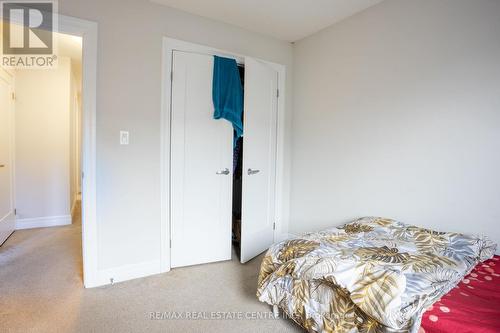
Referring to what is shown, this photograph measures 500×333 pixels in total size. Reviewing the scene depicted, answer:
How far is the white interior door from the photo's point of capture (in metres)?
2.92

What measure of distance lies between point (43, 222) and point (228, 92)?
3.16 metres

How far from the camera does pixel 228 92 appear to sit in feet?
8.30

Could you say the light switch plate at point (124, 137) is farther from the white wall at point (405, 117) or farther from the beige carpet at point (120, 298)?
the white wall at point (405, 117)

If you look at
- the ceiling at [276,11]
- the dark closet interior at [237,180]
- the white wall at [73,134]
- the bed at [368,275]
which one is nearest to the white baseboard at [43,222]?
the white wall at [73,134]

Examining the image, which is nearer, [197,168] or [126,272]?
[126,272]

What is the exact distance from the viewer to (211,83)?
249cm

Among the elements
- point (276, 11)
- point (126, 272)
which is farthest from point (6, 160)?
point (276, 11)

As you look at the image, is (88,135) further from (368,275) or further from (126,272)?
(368,275)

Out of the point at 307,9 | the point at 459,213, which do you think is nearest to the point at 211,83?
the point at 307,9

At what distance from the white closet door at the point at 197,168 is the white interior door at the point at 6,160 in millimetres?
2120

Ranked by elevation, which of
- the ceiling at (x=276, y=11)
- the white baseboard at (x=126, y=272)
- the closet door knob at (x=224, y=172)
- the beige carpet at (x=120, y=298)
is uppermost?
the ceiling at (x=276, y=11)

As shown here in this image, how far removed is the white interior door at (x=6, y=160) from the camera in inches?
115

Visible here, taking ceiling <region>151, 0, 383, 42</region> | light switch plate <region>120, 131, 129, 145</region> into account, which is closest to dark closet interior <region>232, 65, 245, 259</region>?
ceiling <region>151, 0, 383, 42</region>

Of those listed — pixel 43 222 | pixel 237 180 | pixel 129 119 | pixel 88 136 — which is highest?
pixel 129 119
